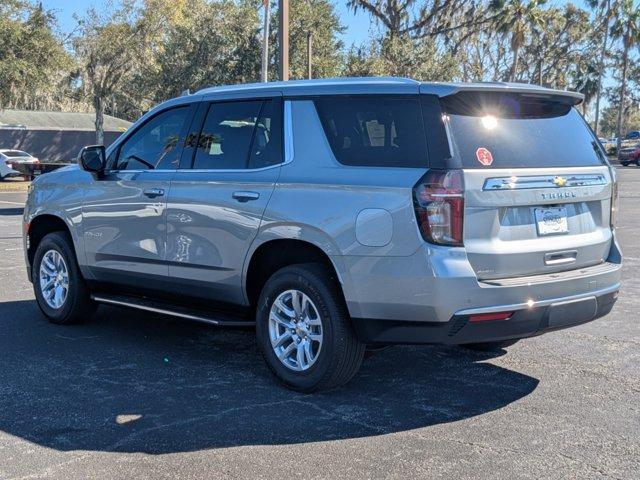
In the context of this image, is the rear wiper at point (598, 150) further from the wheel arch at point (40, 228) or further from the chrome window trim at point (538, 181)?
the wheel arch at point (40, 228)

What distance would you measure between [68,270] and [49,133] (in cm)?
4564

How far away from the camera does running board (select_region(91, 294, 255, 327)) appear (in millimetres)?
5742

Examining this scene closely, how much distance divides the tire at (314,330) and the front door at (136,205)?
1.18 meters

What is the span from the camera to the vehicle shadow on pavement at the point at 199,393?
182 inches

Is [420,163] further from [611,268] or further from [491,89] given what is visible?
[611,268]

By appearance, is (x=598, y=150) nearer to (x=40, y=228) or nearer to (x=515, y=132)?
(x=515, y=132)

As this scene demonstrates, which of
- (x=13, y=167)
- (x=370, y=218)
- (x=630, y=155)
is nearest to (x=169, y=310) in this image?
(x=370, y=218)

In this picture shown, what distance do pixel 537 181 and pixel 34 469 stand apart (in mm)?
3228

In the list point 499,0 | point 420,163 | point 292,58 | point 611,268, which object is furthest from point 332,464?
point 499,0

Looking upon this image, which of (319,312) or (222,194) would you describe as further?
(222,194)

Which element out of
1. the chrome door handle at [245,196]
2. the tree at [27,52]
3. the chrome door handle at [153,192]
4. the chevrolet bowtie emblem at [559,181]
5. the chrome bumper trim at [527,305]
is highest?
the tree at [27,52]

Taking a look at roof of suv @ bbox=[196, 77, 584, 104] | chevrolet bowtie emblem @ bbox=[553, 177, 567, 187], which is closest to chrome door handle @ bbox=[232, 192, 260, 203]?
roof of suv @ bbox=[196, 77, 584, 104]

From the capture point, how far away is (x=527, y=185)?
4891mm

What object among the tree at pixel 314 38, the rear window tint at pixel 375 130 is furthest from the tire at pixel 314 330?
the tree at pixel 314 38
